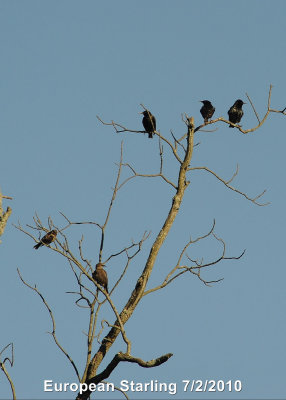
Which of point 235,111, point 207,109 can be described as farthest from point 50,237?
point 235,111

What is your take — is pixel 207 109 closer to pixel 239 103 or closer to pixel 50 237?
pixel 239 103

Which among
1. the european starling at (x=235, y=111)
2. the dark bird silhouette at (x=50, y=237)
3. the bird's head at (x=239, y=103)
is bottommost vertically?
the dark bird silhouette at (x=50, y=237)

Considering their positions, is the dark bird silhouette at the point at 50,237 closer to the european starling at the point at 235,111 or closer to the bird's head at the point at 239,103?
the european starling at the point at 235,111

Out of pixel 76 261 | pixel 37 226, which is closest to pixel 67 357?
pixel 76 261

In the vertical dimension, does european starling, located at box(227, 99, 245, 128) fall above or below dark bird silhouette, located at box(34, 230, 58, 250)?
above

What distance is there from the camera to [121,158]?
6379 mm

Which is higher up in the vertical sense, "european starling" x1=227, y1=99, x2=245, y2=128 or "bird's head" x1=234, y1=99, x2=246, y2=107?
"bird's head" x1=234, y1=99, x2=246, y2=107

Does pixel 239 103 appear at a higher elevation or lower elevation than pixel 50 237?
higher

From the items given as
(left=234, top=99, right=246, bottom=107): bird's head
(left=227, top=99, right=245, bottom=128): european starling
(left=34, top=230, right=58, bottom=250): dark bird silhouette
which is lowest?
(left=34, top=230, right=58, bottom=250): dark bird silhouette

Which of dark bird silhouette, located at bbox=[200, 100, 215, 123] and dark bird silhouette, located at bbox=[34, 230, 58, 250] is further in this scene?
dark bird silhouette, located at bbox=[200, 100, 215, 123]

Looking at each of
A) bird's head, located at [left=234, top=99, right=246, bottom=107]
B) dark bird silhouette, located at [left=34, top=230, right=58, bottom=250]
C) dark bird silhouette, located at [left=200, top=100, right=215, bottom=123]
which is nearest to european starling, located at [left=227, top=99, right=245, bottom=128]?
bird's head, located at [left=234, top=99, right=246, bottom=107]

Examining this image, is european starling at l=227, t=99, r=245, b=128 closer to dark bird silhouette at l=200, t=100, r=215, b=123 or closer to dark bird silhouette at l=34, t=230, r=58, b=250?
dark bird silhouette at l=200, t=100, r=215, b=123

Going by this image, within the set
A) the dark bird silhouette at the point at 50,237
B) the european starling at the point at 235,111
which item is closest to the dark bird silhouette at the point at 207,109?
the european starling at the point at 235,111

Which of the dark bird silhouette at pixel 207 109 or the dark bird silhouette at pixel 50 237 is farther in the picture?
the dark bird silhouette at pixel 207 109
